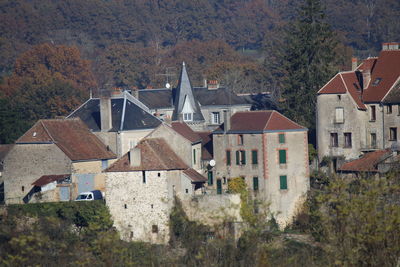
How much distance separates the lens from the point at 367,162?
1870 inches

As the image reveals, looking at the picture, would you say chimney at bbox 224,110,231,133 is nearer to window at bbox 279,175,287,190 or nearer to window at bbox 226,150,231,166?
window at bbox 226,150,231,166

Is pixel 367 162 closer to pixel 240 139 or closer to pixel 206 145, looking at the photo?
pixel 240 139

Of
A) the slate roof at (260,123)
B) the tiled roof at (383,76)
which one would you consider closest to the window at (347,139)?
the tiled roof at (383,76)

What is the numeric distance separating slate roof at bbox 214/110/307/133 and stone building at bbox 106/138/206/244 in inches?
170

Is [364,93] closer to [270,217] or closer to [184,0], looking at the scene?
[270,217]

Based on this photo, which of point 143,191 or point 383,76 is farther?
point 383,76

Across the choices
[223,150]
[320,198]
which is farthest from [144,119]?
[320,198]

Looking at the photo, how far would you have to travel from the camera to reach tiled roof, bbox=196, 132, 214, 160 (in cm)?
4966

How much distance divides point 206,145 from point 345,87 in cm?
714

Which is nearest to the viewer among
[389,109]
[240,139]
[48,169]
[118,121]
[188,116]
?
[240,139]

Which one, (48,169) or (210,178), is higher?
(48,169)

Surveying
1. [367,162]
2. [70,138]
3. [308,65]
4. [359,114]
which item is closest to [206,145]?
[70,138]

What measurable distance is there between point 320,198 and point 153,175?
1985cm

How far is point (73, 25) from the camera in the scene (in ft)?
416
